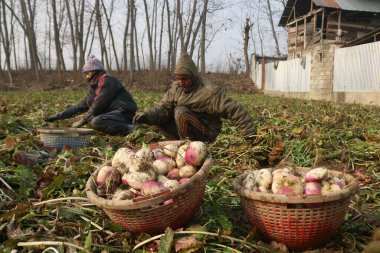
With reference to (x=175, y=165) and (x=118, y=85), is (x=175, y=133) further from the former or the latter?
(x=175, y=165)

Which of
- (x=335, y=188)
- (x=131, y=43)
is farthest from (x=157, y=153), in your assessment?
Answer: (x=131, y=43)

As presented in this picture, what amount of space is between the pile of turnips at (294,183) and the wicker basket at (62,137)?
277 cm

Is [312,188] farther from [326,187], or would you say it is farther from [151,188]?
[151,188]

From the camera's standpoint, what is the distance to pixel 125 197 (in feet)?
6.70

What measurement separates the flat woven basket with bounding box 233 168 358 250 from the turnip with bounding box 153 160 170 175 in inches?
19.1

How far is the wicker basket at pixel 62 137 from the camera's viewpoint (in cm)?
432

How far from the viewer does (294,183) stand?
198cm

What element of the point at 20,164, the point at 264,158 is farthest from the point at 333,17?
the point at 20,164

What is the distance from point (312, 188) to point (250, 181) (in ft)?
1.19

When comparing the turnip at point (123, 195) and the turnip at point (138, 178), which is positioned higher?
the turnip at point (138, 178)

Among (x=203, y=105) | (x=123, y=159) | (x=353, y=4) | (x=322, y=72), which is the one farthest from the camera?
(x=353, y=4)

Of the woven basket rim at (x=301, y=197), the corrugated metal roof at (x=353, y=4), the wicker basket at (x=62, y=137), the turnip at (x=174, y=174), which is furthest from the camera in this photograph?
the corrugated metal roof at (x=353, y=4)

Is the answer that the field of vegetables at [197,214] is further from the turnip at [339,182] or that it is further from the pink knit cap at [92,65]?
the pink knit cap at [92,65]

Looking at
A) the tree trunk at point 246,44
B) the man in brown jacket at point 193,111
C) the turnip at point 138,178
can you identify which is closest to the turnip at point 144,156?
the turnip at point 138,178
